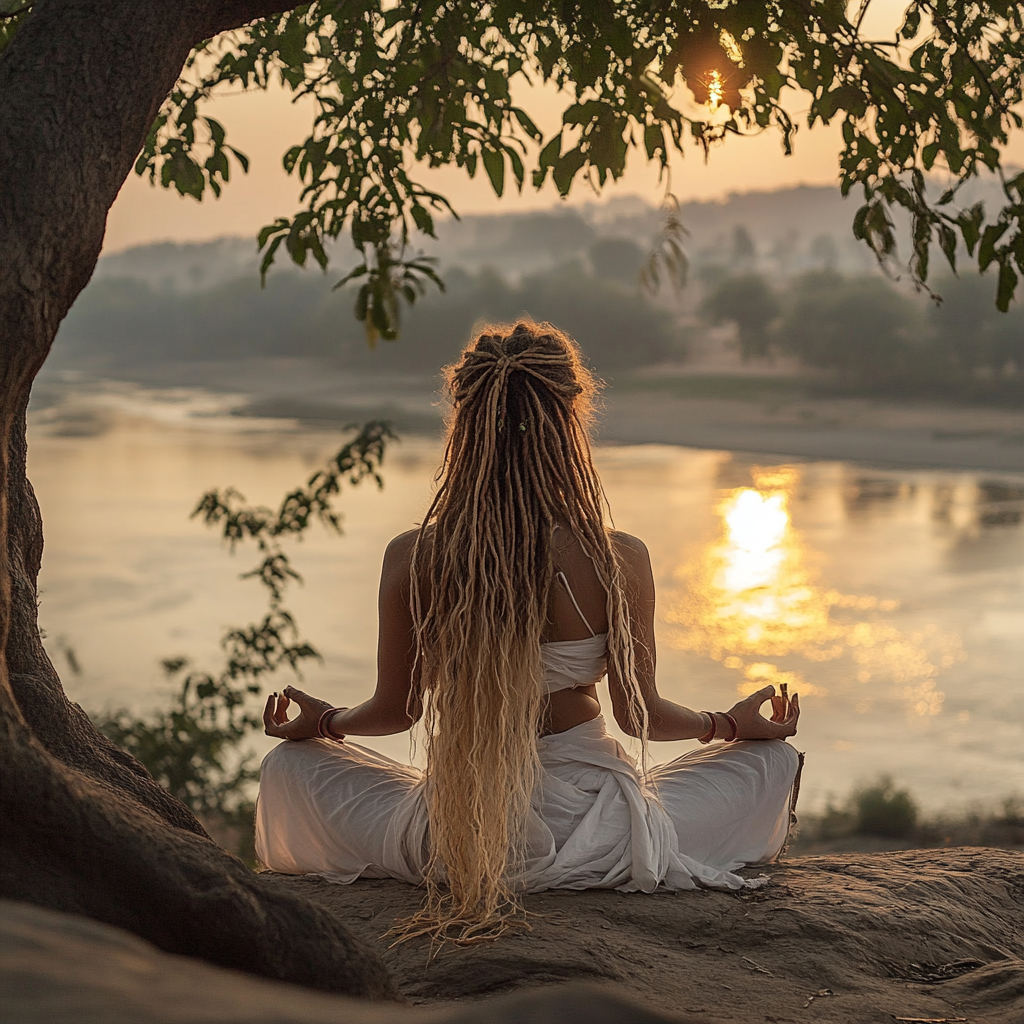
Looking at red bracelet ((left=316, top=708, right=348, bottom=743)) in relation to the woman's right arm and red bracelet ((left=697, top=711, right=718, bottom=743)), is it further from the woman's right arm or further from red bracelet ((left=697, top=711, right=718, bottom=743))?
red bracelet ((left=697, top=711, right=718, bottom=743))

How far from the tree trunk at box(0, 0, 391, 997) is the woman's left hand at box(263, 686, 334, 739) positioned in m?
0.63

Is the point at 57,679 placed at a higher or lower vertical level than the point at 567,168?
lower

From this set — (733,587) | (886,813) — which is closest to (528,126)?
(886,813)

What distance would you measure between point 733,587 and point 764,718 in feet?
101

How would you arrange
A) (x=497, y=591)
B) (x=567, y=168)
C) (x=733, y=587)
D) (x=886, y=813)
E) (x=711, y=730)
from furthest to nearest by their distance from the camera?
(x=733, y=587) < (x=886, y=813) < (x=567, y=168) < (x=711, y=730) < (x=497, y=591)

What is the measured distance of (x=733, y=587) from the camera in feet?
109

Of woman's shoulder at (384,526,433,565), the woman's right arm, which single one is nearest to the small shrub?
the woman's right arm

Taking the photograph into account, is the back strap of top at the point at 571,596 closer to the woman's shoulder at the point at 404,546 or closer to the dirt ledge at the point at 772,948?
the woman's shoulder at the point at 404,546

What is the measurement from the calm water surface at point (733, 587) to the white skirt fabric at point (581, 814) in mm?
9088

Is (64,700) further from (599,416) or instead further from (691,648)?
(691,648)

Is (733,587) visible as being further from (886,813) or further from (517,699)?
(517,699)

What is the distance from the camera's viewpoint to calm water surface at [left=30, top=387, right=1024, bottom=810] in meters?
22.5

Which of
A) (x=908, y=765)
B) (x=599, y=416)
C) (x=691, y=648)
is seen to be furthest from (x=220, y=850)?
(x=691, y=648)

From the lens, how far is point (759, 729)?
3.07m
